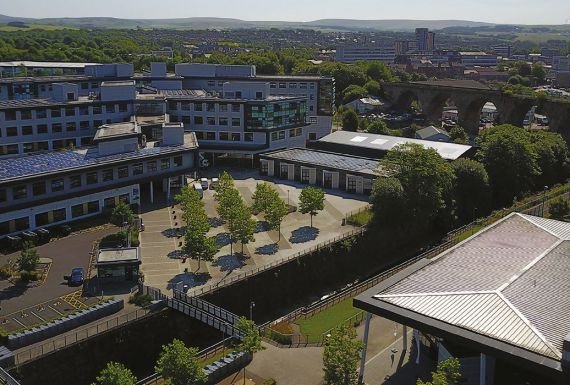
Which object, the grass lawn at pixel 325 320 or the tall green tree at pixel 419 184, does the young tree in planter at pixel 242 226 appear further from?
the tall green tree at pixel 419 184

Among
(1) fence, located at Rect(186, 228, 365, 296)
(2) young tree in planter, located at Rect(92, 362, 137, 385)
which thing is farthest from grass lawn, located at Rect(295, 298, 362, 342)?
(2) young tree in planter, located at Rect(92, 362, 137, 385)

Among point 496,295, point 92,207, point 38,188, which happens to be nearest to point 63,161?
point 38,188

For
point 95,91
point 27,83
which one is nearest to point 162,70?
point 95,91

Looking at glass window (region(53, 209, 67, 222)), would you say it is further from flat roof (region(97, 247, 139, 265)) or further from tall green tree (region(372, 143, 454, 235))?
tall green tree (region(372, 143, 454, 235))

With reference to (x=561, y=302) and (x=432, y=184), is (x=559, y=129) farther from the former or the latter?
(x=561, y=302)

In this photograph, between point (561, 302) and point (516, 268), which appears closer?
point (561, 302)

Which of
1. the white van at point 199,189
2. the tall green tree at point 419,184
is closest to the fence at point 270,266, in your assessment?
the tall green tree at point 419,184

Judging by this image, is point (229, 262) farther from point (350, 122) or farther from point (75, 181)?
point (350, 122)
